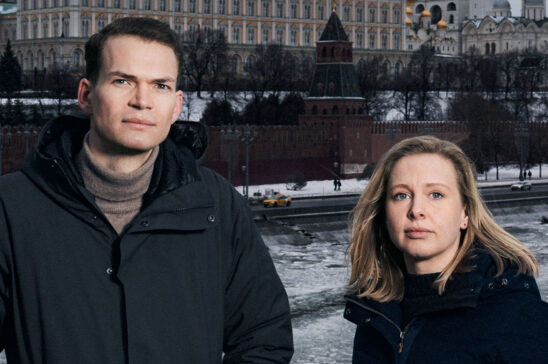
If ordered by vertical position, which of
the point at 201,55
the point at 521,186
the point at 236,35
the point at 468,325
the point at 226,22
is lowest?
the point at 521,186

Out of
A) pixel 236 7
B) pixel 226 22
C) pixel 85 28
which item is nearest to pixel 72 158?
pixel 85 28

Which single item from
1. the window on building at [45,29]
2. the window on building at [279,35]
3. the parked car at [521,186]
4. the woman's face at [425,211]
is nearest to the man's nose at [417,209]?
the woman's face at [425,211]

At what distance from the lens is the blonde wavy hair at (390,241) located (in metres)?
Answer: 3.00

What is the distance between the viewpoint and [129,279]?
287 cm

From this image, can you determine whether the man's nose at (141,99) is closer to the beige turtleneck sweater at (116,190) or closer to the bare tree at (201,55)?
the beige turtleneck sweater at (116,190)

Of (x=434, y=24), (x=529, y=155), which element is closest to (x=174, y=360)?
(x=529, y=155)

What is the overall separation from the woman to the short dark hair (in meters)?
0.66

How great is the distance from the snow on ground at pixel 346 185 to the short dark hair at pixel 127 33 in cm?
2988

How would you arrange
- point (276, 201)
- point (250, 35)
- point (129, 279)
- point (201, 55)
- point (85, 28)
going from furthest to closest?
point (250, 35)
point (85, 28)
point (201, 55)
point (276, 201)
point (129, 279)

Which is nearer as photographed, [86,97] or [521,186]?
[86,97]

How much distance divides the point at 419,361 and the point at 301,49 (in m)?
66.0

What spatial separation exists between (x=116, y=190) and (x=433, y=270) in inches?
33.1

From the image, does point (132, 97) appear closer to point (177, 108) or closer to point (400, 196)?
point (177, 108)

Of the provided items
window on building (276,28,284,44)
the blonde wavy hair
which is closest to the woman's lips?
the blonde wavy hair
